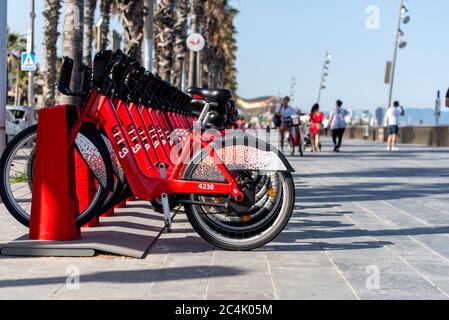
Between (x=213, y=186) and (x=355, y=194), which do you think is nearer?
(x=213, y=186)

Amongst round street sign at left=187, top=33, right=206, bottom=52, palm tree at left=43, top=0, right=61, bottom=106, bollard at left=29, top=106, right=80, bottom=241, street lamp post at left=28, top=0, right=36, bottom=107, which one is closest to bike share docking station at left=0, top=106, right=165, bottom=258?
bollard at left=29, top=106, right=80, bottom=241

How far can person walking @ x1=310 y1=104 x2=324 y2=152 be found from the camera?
94.1 ft

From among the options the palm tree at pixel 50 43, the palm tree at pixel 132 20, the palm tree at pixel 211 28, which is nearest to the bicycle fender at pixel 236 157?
the palm tree at pixel 132 20

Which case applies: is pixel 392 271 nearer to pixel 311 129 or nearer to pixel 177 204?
pixel 177 204

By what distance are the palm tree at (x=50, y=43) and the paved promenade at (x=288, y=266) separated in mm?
Answer: 27731

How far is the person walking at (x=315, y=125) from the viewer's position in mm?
28672

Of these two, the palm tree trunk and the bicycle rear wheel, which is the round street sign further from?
the bicycle rear wheel

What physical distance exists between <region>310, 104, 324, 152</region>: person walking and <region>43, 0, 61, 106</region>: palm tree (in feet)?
36.9

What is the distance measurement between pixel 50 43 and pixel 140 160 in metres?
33.3

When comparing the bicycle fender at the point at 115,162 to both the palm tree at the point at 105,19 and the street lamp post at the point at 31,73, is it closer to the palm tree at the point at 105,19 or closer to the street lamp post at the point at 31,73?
the palm tree at the point at 105,19

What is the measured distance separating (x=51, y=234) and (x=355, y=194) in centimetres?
629

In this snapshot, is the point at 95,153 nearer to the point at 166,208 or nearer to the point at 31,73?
the point at 166,208
